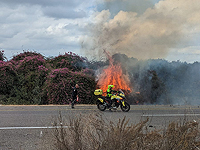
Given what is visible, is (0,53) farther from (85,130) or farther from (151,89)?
(85,130)

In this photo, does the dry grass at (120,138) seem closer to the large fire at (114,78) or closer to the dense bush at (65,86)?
the large fire at (114,78)

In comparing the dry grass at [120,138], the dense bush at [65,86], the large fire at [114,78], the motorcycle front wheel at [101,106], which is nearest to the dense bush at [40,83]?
the dense bush at [65,86]

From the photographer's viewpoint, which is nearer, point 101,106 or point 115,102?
point 115,102

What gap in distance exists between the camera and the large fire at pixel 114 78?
18.5 m

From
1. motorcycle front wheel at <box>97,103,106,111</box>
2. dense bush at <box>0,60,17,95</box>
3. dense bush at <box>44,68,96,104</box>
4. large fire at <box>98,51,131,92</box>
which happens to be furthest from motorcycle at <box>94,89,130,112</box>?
dense bush at <box>0,60,17,95</box>

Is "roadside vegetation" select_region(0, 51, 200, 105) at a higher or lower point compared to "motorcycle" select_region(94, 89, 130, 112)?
higher

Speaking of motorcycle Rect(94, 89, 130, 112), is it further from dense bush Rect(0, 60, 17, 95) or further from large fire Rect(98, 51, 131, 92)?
dense bush Rect(0, 60, 17, 95)

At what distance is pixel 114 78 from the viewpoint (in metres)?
18.5

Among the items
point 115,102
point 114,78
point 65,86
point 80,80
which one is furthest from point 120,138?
point 80,80

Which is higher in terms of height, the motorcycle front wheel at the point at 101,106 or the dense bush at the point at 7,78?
the dense bush at the point at 7,78

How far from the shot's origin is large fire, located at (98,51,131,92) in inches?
727

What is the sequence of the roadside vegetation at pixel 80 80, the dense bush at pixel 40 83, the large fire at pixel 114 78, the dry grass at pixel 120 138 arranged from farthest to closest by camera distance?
the roadside vegetation at pixel 80 80, the dense bush at pixel 40 83, the large fire at pixel 114 78, the dry grass at pixel 120 138

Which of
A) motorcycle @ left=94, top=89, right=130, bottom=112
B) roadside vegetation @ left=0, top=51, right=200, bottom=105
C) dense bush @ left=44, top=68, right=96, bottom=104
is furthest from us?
roadside vegetation @ left=0, top=51, right=200, bottom=105

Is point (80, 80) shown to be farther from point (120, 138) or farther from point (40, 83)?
point (120, 138)
